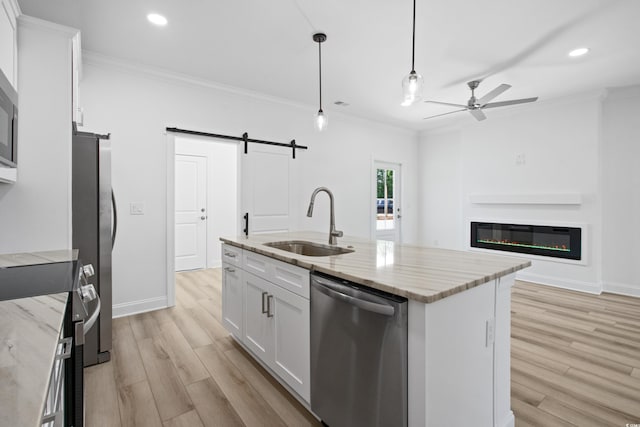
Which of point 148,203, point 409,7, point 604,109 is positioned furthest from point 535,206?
point 148,203

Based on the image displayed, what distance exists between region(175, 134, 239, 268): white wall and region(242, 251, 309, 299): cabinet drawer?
3721 millimetres

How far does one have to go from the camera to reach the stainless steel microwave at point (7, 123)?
59.3 inches

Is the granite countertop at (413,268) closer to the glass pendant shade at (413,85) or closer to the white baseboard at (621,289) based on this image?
the glass pendant shade at (413,85)

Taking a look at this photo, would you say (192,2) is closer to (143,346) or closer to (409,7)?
(409,7)

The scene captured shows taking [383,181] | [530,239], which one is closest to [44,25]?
[383,181]

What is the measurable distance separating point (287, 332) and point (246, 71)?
9.75 feet

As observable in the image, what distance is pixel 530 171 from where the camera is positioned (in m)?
4.77

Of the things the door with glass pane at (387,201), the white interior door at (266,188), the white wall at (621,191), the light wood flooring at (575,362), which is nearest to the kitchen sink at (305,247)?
the light wood flooring at (575,362)

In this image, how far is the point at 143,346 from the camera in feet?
8.47

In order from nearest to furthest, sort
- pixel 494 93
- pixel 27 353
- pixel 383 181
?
pixel 27 353, pixel 494 93, pixel 383 181

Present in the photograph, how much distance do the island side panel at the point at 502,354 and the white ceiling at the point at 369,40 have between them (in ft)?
6.93

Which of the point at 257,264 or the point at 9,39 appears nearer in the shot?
the point at 9,39

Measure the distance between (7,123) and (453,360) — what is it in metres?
2.40

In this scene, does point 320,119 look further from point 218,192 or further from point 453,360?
point 218,192
